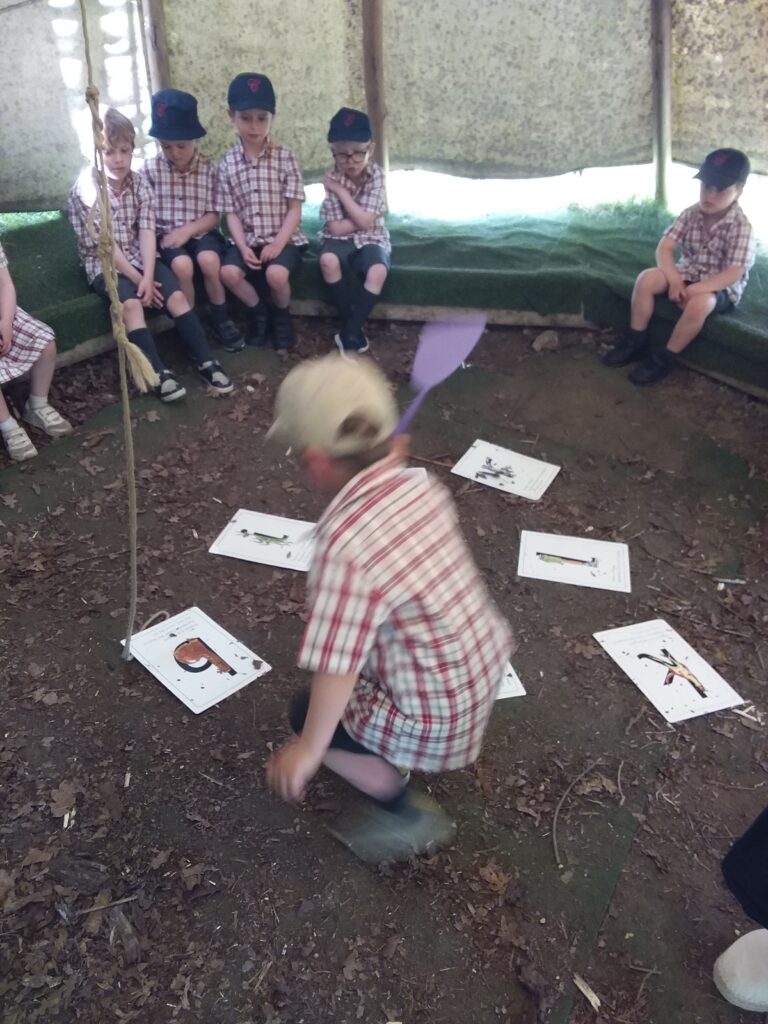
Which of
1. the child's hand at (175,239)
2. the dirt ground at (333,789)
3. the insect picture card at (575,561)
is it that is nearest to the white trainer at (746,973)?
the dirt ground at (333,789)

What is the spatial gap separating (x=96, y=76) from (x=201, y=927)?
447 centimetres

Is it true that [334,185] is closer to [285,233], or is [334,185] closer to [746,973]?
[285,233]

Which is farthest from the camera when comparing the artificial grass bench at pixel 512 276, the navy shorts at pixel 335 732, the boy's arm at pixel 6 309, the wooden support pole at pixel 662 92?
the wooden support pole at pixel 662 92

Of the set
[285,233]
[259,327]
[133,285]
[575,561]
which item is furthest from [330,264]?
[575,561]

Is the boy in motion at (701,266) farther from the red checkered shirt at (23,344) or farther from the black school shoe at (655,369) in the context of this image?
the red checkered shirt at (23,344)

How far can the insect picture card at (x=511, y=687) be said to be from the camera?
257 centimetres

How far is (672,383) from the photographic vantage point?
407 centimetres

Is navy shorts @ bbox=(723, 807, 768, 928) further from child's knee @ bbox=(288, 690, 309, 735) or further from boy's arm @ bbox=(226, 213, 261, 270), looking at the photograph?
boy's arm @ bbox=(226, 213, 261, 270)

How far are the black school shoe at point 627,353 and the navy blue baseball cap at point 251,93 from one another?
2.09 m

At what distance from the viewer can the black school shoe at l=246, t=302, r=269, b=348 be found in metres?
4.33

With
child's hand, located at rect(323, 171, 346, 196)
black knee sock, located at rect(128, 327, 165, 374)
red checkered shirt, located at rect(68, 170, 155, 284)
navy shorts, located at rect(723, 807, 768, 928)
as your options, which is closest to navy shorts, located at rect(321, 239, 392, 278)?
child's hand, located at rect(323, 171, 346, 196)

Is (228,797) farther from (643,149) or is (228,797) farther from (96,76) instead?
(643,149)

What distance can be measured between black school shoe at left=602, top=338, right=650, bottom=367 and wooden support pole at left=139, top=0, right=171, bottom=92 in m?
2.89

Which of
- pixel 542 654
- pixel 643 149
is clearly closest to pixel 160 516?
pixel 542 654
